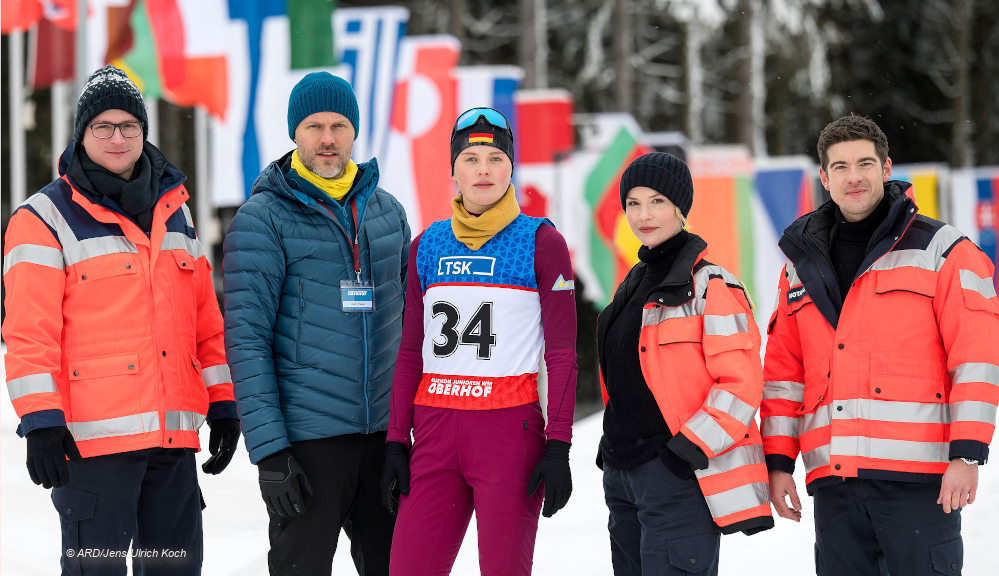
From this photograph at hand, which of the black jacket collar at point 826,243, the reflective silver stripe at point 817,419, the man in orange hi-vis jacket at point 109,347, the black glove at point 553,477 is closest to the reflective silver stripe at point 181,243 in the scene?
the man in orange hi-vis jacket at point 109,347

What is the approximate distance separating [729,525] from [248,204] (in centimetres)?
175

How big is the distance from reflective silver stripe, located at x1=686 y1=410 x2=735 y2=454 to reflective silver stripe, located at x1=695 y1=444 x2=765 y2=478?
6cm

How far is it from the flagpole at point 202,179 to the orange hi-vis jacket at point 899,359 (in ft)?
20.0

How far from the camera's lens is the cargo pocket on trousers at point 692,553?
2438 mm

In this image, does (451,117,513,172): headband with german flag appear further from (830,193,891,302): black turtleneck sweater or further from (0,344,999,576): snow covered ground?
(0,344,999,576): snow covered ground

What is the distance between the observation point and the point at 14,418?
530 cm

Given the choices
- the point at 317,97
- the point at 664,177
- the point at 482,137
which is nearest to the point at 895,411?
the point at 664,177

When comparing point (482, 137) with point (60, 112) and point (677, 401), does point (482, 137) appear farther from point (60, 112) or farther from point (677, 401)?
point (60, 112)

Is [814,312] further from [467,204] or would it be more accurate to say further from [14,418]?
[14,418]

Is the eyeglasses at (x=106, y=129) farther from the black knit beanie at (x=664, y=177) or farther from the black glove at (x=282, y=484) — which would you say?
the black knit beanie at (x=664, y=177)

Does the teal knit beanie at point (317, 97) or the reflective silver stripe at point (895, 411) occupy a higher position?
the teal knit beanie at point (317, 97)

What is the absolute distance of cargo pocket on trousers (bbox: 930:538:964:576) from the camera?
2482 millimetres

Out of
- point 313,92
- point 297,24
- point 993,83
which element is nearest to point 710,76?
point 993,83

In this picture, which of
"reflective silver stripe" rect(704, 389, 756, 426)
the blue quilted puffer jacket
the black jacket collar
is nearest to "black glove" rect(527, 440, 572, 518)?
"reflective silver stripe" rect(704, 389, 756, 426)
